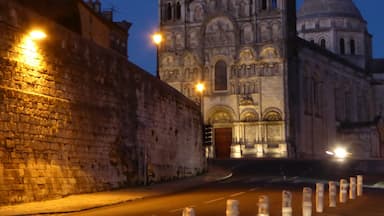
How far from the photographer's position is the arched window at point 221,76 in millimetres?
61438

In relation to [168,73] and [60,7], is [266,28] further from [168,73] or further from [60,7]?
[60,7]

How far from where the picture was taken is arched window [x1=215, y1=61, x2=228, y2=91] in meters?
61.4

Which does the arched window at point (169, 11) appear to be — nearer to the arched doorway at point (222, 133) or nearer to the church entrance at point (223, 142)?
the arched doorway at point (222, 133)

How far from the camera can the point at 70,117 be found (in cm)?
2248

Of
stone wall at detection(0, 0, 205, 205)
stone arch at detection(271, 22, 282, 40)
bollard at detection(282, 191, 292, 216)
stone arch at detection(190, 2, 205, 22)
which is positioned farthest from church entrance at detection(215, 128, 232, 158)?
bollard at detection(282, 191, 292, 216)

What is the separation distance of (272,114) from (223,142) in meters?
4.99

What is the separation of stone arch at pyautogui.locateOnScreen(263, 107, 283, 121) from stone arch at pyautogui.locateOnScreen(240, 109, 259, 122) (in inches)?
33.2

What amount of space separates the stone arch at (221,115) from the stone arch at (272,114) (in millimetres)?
2802

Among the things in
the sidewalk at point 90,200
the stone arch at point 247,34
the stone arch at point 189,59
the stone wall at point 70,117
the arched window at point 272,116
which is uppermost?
the stone arch at point 247,34

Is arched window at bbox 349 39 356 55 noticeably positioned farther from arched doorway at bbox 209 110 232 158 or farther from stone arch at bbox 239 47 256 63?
arched doorway at bbox 209 110 232 158

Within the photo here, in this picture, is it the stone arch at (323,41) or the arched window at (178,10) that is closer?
the arched window at (178,10)

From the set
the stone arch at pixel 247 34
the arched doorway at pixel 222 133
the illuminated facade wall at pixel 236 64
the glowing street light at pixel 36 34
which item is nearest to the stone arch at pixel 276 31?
the illuminated facade wall at pixel 236 64

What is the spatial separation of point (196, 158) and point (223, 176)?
1.95 metres

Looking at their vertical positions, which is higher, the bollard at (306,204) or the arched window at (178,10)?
the arched window at (178,10)
